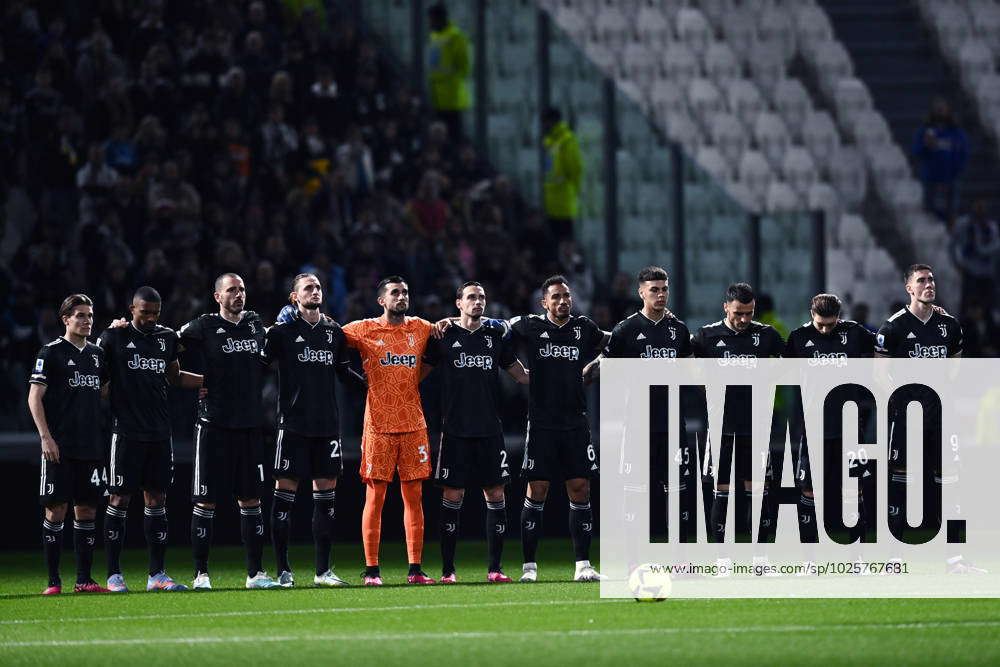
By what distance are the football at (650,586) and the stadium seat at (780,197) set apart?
1136cm

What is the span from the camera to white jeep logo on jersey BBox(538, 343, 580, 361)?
45.0 ft

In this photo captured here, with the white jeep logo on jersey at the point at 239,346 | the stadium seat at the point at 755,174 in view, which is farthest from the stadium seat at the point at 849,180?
the white jeep logo on jersey at the point at 239,346

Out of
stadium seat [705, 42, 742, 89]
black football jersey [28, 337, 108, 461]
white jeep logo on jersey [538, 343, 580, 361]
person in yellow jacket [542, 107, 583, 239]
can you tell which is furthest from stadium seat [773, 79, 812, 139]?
black football jersey [28, 337, 108, 461]

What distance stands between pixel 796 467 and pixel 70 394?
533 cm

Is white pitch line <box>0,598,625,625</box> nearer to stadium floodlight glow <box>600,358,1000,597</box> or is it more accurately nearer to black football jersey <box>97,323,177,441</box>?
stadium floodlight glow <box>600,358,1000,597</box>

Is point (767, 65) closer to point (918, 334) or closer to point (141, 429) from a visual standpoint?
point (918, 334)

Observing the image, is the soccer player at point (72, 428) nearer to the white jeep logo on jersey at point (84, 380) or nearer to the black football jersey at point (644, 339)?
the white jeep logo on jersey at point (84, 380)

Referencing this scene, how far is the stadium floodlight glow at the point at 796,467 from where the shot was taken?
13586 millimetres

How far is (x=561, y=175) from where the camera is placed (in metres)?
21.2

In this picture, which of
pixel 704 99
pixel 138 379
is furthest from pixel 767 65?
pixel 138 379

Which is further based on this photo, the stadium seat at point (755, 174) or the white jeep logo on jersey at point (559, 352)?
the stadium seat at point (755, 174)

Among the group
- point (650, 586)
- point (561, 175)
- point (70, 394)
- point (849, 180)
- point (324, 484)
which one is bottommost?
point (650, 586)

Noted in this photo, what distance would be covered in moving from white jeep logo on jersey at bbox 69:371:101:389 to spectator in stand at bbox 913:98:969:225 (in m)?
12.8

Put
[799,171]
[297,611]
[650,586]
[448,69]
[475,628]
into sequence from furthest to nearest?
[799,171]
[448,69]
[650,586]
[297,611]
[475,628]
